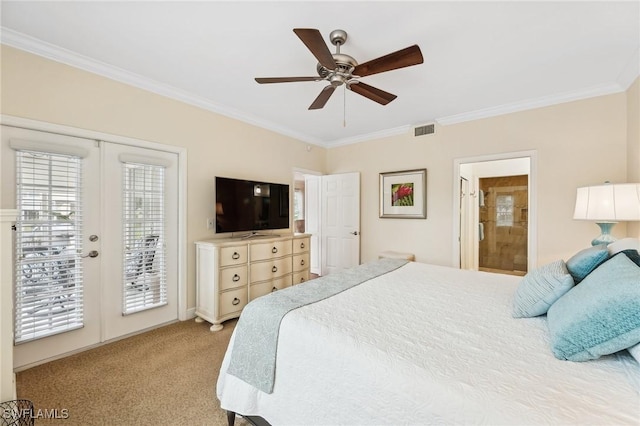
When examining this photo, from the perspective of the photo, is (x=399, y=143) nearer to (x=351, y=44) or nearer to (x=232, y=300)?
(x=351, y=44)

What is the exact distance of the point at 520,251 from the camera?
17.6 feet

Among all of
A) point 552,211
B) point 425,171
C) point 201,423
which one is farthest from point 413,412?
point 425,171

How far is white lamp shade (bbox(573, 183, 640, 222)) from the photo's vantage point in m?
2.07

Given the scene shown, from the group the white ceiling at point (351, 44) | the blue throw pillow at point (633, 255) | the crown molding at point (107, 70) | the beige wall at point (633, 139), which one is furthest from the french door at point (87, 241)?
the beige wall at point (633, 139)

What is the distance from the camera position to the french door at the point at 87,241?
6.74ft

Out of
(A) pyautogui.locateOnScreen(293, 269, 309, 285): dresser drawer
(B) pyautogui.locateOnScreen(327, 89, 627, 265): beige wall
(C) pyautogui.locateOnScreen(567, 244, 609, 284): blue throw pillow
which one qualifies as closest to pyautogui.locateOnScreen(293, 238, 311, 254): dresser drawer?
(A) pyautogui.locateOnScreen(293, 269, 309, 285): dresser drawer

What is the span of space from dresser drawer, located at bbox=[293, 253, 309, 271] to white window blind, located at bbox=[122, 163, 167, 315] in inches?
62.7

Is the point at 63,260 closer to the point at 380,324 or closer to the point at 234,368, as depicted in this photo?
the point at 234,368

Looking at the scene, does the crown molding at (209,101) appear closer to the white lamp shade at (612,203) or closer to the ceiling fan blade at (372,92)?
the white lamp shade at (612,203)

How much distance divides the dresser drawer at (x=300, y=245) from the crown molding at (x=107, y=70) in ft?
5.86

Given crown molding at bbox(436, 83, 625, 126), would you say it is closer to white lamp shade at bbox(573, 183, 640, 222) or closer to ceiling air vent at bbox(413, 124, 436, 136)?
ceiling air vent at bbox(413, 124, 436, 136)

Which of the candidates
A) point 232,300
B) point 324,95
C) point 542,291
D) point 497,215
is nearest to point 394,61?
point 324,95

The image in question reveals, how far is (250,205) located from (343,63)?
2.14 meters

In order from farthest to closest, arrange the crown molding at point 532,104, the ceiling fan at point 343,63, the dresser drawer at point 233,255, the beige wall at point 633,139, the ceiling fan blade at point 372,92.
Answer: the dresser drawer at point 233,255, the crown molding at point 532,104, the beige wall at point 633,139, the ceiling fan blade at point 372,92, the ceiling fan at point 343,63
